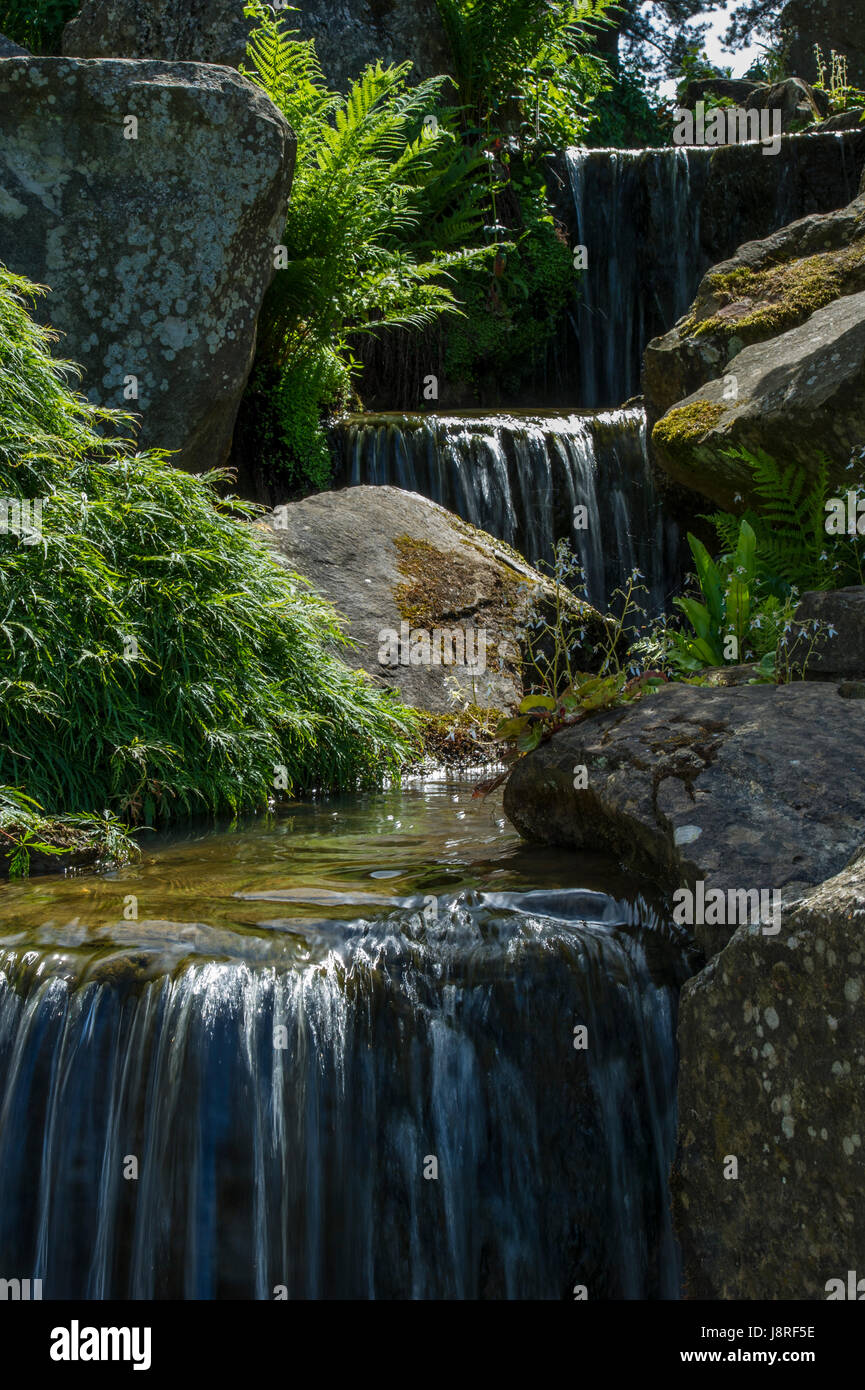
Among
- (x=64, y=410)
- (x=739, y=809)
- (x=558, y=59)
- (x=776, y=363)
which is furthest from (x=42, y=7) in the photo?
(x=739, y=809)

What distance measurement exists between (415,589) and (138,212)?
313cm

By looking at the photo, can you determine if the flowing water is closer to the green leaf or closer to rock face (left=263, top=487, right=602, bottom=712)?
the green leaf

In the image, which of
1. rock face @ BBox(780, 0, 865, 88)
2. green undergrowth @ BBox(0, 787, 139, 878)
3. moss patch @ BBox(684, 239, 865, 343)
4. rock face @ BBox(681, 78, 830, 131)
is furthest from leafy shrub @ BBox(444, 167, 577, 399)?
green undergrowth @ BBox(0, 787, 139, 878)

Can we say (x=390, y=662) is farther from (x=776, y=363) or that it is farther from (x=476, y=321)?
(x=476, y=321)

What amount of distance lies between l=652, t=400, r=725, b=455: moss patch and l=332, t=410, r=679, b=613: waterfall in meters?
2.02

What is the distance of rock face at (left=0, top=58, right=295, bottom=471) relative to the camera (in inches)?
298

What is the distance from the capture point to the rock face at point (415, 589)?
22.0 ft

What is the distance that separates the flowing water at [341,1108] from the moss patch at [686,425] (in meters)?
3.69

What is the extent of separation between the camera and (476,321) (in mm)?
11609

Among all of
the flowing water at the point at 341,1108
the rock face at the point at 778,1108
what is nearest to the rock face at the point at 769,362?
the flowing water at the point at 341,1108

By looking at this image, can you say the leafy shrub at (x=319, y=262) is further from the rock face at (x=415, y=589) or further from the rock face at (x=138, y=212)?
the rock face at (x=415, y=589)

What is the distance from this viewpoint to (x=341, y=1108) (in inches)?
118

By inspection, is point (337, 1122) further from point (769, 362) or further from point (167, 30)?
point (167, 30)

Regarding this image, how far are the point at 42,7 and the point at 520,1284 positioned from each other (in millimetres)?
13943
